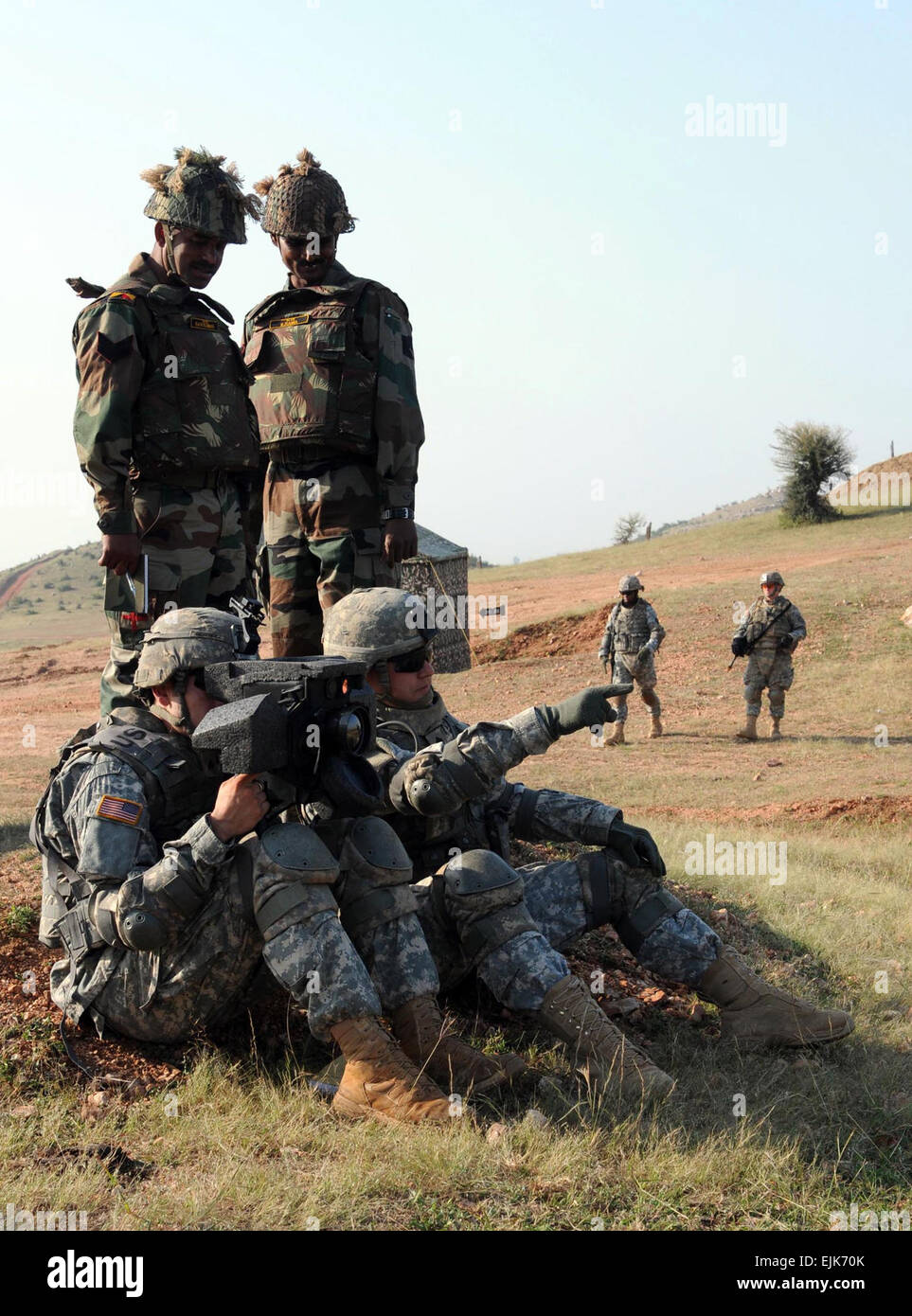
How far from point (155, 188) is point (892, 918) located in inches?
199

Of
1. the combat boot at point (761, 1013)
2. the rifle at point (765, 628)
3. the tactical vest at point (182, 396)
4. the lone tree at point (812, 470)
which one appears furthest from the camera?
the lone tree at point (812, 470)

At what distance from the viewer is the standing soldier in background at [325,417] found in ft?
18.6

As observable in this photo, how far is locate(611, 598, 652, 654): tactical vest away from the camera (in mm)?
15281

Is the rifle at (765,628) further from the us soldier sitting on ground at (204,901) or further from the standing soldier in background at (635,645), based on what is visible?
the us soldier sitting on ground at (204,901)

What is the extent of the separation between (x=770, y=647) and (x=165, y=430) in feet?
35.5

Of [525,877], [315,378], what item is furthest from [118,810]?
[315,378]

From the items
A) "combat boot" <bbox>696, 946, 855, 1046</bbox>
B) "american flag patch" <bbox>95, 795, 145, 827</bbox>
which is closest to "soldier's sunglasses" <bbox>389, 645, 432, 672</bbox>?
"american flag patch" <bbox>95, 795, 145, 827</bbox>

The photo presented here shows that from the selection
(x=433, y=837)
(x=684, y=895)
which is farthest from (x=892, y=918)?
(x=433, y=837)

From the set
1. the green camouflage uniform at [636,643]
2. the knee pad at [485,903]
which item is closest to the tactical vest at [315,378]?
the knee pad at [485,903]

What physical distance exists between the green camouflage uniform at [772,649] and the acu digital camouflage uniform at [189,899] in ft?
37.9

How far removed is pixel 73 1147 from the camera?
3463 millimetres

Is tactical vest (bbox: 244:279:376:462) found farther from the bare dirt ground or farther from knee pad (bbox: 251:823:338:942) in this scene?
knee pad (bbox: 251:823:338:942)

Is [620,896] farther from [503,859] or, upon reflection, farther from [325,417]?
[325,417]
